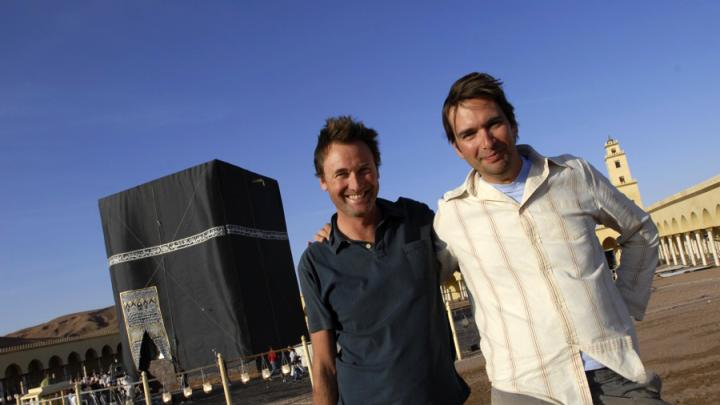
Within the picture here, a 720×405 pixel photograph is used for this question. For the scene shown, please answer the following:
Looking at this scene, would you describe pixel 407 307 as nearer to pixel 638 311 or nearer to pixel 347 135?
pixel 347 135

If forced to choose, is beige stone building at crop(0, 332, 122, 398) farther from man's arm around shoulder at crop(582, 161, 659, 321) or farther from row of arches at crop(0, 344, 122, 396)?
man's arm around shoulder at crop(582, 161, 659, 321)

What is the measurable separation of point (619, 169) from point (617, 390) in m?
46.9

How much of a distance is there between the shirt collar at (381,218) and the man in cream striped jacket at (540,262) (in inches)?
6.5

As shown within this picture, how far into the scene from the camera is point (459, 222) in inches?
79.9

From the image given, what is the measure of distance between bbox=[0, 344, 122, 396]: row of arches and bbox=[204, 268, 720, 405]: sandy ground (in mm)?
18634

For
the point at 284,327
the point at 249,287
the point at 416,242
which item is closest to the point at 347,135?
the point at 416,242

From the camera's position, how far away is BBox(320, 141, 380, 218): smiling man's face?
2.01 metres

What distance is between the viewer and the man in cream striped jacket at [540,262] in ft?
5.87

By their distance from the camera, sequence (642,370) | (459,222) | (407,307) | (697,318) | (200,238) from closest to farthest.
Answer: (642,370)
(407,307)
(459,222)
(697,318)
(200,238)

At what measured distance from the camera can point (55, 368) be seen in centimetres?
3728

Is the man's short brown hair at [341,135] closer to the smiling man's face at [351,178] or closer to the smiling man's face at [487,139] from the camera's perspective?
the smiling man's face at [351,178]

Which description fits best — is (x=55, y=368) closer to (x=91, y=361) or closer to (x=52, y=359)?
(x=52, y=359)

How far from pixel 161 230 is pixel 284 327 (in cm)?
453

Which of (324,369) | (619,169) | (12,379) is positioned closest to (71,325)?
(12,379)
